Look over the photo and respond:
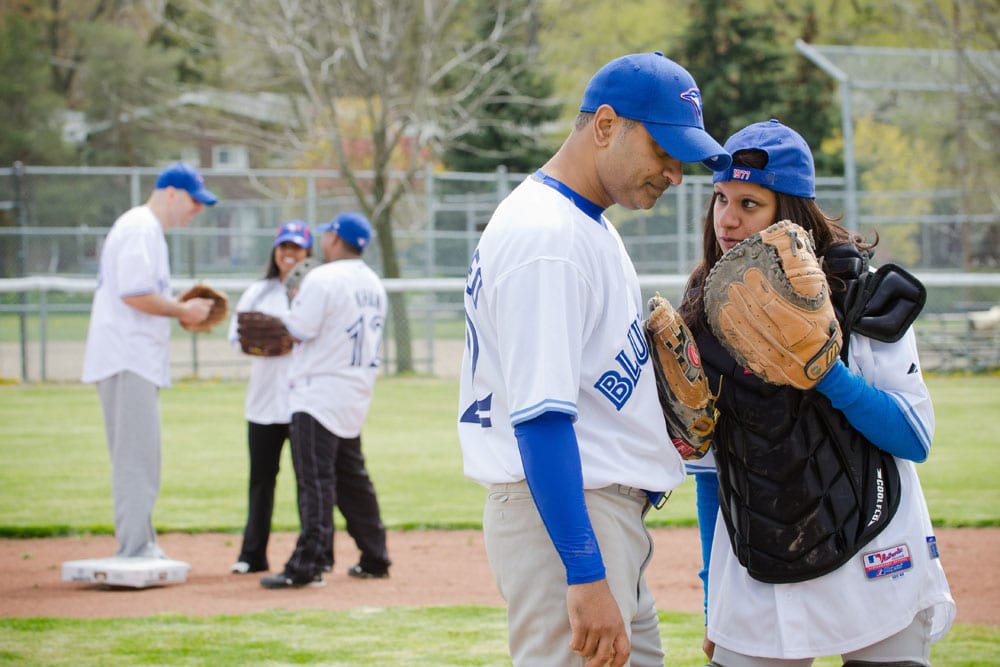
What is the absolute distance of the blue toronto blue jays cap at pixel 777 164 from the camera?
3.01 m

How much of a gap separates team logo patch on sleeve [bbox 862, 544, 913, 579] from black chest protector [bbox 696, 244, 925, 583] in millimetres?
45

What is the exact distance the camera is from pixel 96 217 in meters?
21.5

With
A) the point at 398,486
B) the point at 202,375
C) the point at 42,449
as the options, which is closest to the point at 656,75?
the point at 398,486

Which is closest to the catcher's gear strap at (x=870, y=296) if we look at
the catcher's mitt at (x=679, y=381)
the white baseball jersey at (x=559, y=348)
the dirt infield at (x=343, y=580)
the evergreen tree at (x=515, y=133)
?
the catcher's mitt at (x=679, y=381)

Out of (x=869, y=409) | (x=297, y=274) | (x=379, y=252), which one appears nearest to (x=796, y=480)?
(x=869, y=409)

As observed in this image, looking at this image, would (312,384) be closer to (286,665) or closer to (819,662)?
(286,665)

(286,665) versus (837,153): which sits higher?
(837,153)

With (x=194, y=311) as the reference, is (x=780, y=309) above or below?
above

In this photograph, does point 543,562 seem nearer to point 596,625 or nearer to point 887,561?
point 596,625

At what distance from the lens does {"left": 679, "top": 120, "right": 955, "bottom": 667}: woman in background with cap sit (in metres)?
2.82

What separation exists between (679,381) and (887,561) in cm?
68

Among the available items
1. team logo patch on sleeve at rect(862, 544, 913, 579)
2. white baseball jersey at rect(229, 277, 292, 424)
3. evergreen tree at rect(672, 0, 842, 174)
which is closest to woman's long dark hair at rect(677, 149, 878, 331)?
team logo patch on sleeve at rect(862, 544, 913, 579)

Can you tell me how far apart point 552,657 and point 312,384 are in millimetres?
4406

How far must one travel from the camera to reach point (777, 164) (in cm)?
301
